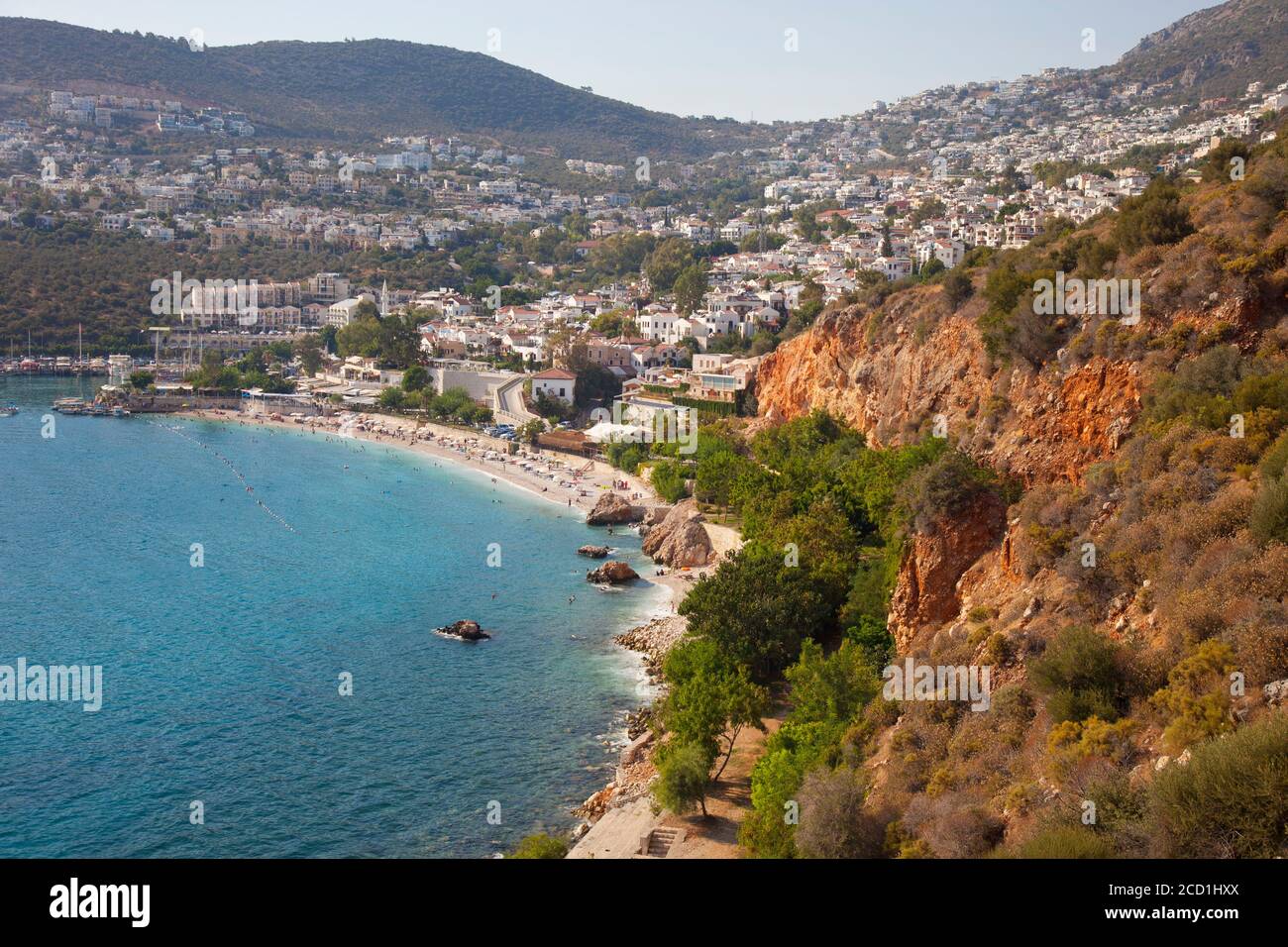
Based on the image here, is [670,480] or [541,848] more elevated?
[670,480]

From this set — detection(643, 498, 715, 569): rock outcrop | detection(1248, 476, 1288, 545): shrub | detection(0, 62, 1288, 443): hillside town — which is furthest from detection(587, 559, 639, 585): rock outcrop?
detection(1248, 476, 1288, 545): shrub

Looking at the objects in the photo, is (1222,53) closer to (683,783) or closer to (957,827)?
(683,783)

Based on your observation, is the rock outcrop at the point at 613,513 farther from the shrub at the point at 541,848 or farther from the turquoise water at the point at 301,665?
the shrub at the point at 541,848

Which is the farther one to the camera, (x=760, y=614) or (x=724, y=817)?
(x=760, y=614)

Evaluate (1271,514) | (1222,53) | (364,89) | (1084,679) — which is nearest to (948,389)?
(1271,514)
